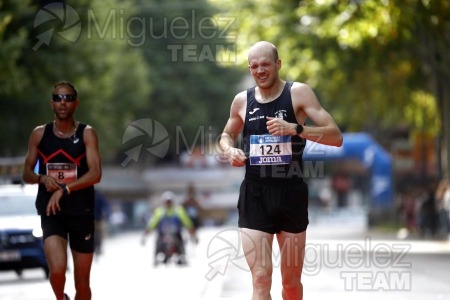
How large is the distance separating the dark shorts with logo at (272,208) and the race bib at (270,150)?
18 centimetres

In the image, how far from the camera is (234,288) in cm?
1738

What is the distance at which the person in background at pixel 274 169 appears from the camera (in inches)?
365

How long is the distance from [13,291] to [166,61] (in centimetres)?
6575

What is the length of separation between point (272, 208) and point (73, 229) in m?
1.79

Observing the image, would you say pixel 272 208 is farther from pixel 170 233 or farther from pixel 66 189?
pixel 170 233

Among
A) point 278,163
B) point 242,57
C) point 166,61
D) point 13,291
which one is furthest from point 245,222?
point 166,61

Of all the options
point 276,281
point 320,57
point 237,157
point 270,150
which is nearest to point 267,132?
point 270,150

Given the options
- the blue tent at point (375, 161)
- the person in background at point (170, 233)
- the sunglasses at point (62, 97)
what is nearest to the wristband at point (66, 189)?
the sunglasses at point (62, 97)

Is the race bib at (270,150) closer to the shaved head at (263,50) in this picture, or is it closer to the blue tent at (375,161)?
the shaved head at (263,50)

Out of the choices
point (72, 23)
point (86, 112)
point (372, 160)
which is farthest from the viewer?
point (86, 112)

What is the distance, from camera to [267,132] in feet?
30.7

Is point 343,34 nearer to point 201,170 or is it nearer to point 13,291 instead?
point 13,291

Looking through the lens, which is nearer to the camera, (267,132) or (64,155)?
(267,132)

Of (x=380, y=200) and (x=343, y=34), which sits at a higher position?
(x=343, y=34)
